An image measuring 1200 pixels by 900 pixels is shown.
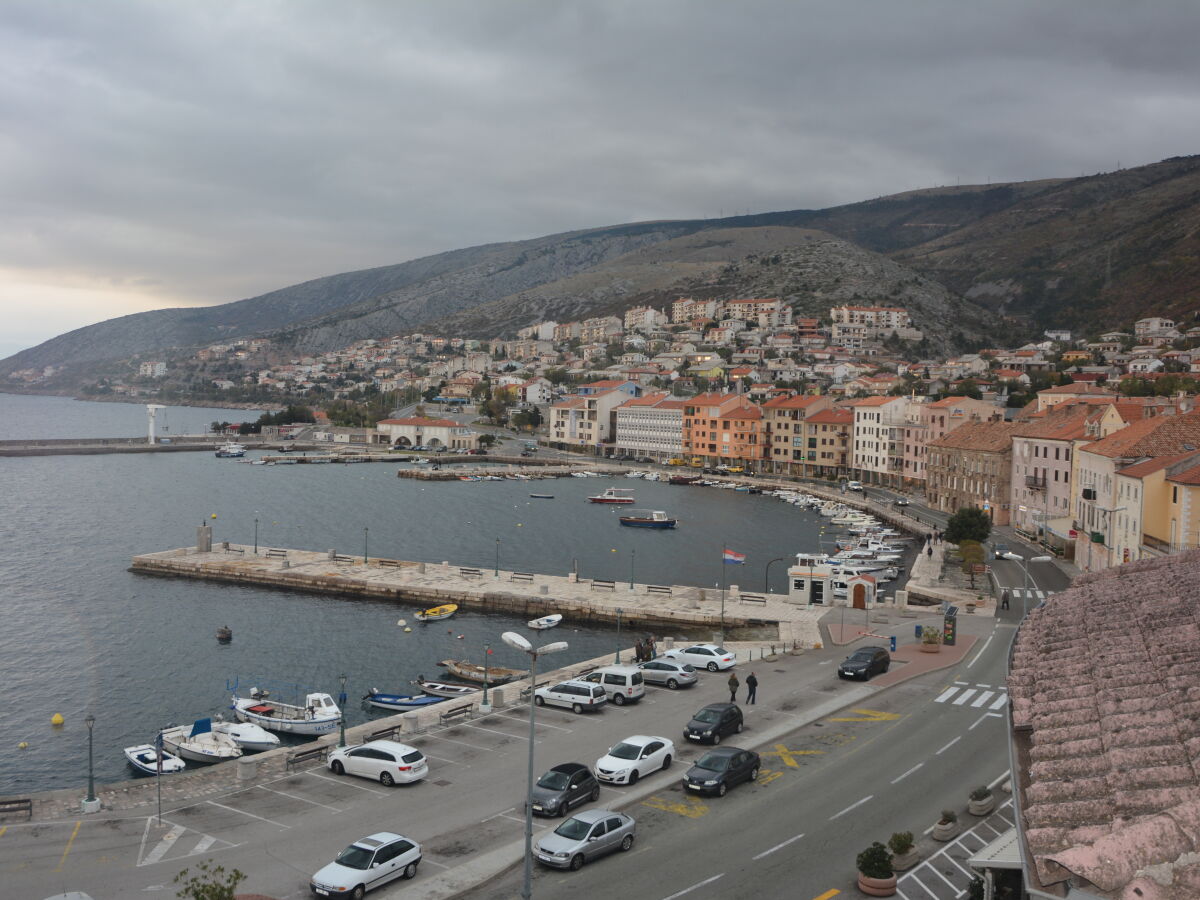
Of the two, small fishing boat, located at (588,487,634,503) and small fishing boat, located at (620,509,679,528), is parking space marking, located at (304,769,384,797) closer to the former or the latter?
small fishing boat, located at (620,509,679,528)

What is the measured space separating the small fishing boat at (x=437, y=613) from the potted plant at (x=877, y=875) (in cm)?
3070

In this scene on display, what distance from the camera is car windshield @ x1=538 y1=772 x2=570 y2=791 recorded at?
17062mm

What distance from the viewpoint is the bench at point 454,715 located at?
22953 mm

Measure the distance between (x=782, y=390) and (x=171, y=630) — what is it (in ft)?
349

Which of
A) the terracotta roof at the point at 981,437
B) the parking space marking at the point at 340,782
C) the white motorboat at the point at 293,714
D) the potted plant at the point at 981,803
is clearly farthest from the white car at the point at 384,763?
the terracotta roof at the point at 981,437

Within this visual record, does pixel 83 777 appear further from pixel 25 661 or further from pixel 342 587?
pixel 342 587

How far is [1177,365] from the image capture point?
4988 inches

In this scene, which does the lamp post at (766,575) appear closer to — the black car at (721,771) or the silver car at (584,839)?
the black car at (721,771)

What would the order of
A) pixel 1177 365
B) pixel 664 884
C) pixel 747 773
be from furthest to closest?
1. pixel 1177 365
2. pixel 747 773
3. pixel 664 884

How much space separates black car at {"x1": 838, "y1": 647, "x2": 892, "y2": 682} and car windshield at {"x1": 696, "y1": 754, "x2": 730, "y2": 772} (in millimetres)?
9099

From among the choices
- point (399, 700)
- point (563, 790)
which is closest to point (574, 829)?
point (563, 790)

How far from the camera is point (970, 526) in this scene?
170ft

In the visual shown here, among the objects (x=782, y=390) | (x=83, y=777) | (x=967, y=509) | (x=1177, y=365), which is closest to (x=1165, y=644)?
(x=83, y=777)

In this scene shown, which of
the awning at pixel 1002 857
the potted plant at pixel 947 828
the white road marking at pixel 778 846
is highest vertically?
the awning at pixel 1002 857
